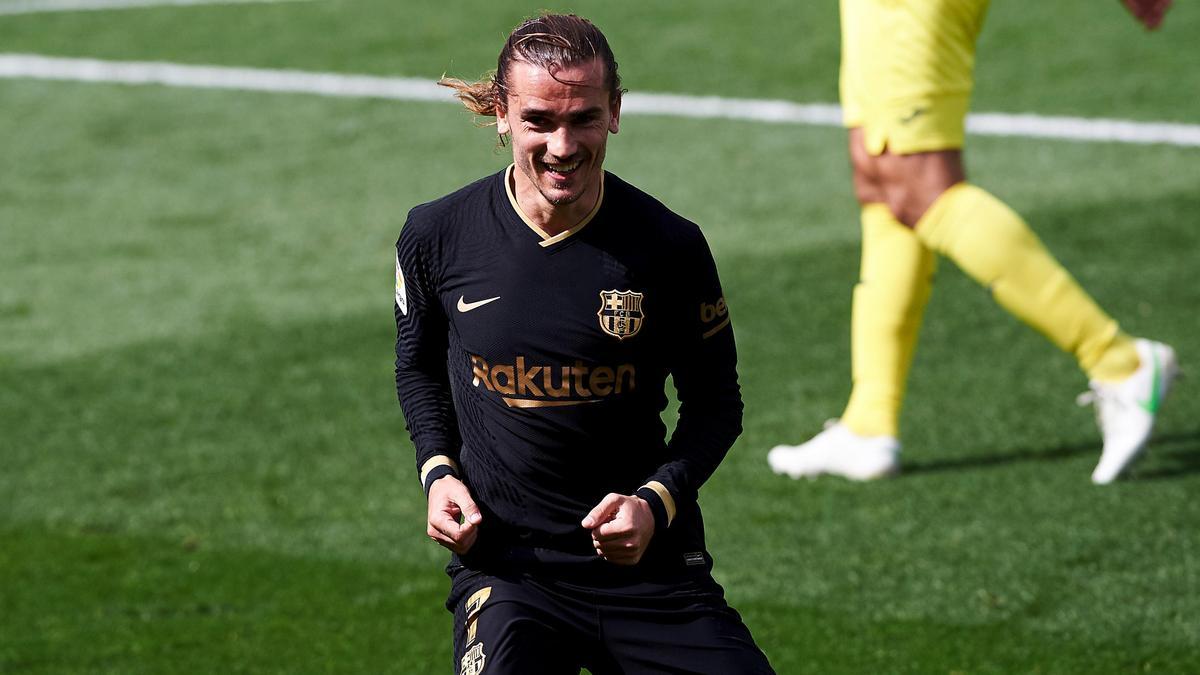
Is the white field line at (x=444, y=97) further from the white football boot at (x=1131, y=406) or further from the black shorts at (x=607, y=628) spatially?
the black shorts at (x=607, y=628)

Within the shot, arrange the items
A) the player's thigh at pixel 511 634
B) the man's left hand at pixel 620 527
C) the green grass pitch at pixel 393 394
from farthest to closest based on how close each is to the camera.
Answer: the green grass pitch at pixel 393 394 → the player's thigh at pixel 511 634 → the man's left hand at pixel 620 527

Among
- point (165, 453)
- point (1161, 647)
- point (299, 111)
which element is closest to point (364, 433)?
point (165, 453)

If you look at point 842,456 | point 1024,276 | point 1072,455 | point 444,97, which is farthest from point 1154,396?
point 444,97

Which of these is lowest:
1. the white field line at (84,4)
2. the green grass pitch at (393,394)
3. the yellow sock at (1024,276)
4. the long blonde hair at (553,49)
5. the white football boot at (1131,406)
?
the green grass pitch at (393,394)

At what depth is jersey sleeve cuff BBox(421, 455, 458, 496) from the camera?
3.35 metres

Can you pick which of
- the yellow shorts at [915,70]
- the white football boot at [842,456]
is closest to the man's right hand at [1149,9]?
the yellow shorts at [915,70]

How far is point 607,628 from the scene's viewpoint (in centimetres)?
328

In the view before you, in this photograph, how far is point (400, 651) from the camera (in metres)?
4.76

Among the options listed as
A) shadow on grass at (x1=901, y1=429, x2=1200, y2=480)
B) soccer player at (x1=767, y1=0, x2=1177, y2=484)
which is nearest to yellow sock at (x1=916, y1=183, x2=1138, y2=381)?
soccer player at (x1=767, y1=0, x2=1177, y2=484)

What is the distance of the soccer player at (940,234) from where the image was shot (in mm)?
5633

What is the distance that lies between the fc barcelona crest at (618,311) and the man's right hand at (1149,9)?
10.3 feet

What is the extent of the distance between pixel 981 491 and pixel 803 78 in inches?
261

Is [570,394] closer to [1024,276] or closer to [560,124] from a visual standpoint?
[560,124]

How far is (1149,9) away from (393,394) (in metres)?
3.12
